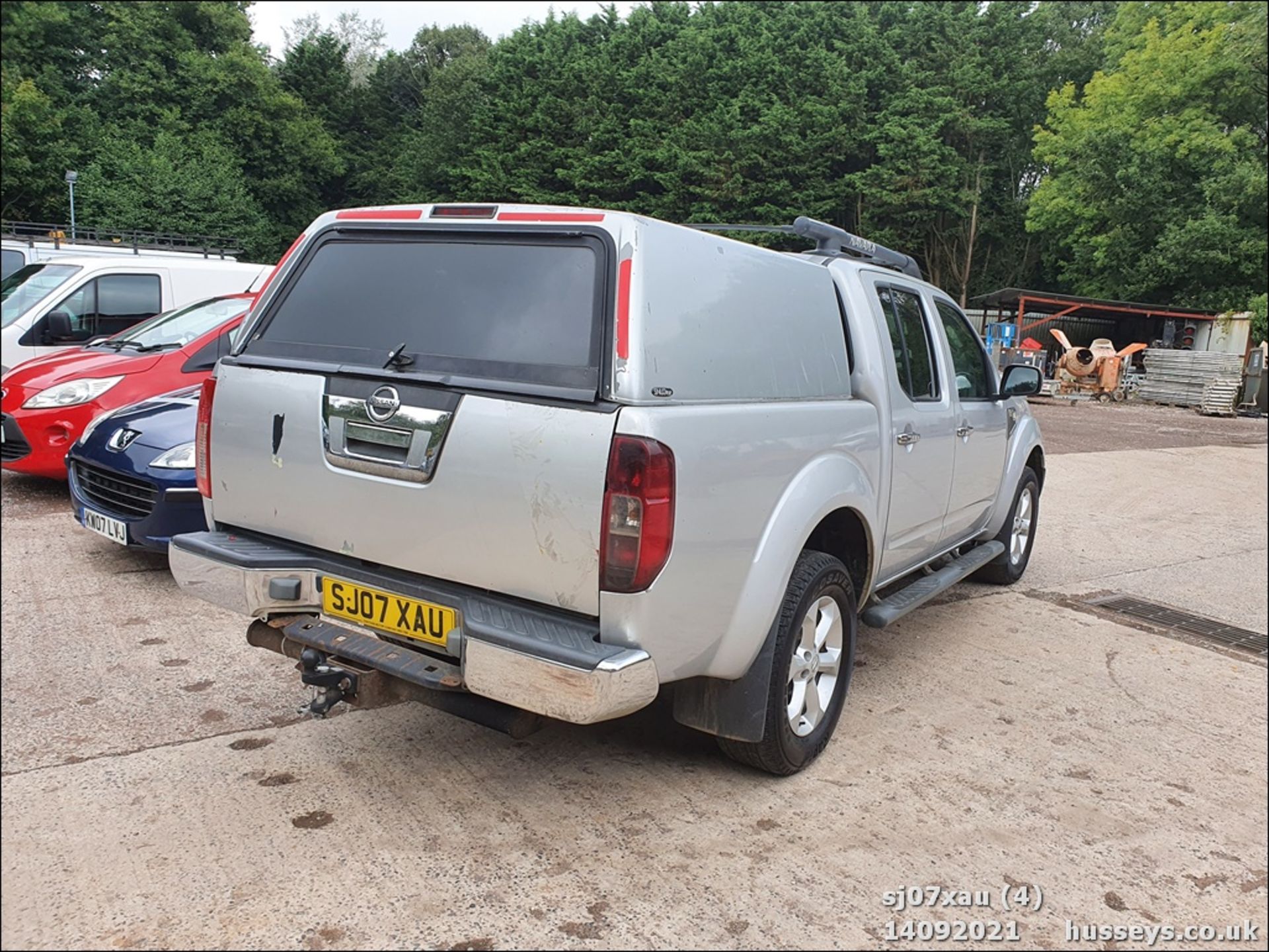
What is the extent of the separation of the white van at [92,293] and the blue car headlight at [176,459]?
13.6 feet

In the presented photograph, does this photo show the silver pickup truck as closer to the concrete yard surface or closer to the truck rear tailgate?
the truck rear tailgate

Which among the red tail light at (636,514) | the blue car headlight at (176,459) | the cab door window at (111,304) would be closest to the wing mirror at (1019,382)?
the red tail light at (636,514)

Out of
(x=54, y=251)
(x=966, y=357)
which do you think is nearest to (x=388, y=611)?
(x=966, y=357)

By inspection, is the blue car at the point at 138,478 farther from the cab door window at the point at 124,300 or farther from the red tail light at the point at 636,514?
the cab door window at the point at 124,300

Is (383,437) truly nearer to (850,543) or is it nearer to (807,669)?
(807,669)

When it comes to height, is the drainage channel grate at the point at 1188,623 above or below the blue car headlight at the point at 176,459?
below

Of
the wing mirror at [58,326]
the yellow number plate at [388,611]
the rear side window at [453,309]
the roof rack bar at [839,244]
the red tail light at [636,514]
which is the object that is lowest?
the yellow number plate at [388,611]

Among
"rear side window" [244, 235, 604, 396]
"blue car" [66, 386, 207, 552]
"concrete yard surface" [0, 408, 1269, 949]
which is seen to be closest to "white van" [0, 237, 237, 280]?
"blue car" [66, 386, 207, 552]

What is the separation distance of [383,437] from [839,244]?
2425mm

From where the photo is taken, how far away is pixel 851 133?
131ft

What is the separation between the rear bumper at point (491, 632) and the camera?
99.2 inches

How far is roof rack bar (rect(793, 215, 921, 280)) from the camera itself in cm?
412

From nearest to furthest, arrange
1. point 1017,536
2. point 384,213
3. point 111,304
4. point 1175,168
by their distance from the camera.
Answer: point 384,213, point 1017,536, point 111,304, point 1175,168

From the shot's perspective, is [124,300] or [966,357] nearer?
[966,357]
